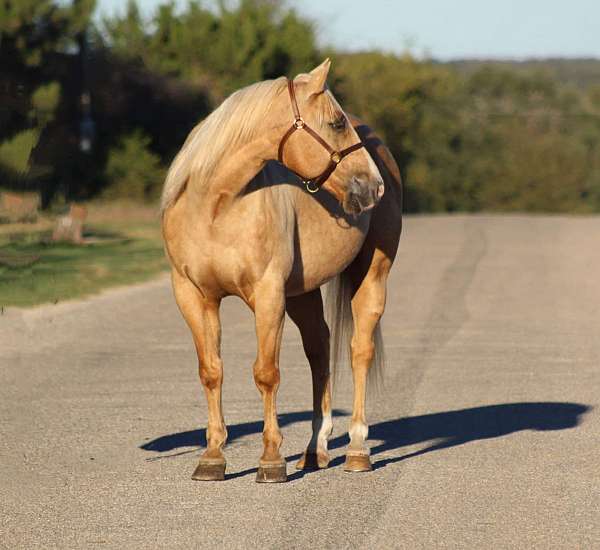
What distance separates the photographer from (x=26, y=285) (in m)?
16.9

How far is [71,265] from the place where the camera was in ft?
68.0

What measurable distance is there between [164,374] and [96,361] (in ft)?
2.92

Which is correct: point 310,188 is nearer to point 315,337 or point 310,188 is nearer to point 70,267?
point 315,337

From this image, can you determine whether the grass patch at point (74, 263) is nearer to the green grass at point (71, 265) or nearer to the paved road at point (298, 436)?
the green grass at point (71, 265)

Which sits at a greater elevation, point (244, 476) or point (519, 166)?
point (244, 476)

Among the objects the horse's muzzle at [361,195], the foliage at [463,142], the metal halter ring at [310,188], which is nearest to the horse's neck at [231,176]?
the metal halter ring at [310,188]

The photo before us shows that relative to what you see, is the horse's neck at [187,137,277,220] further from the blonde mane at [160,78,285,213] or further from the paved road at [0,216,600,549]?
the paved road at [0,216,600,549]

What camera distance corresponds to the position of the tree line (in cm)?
3144

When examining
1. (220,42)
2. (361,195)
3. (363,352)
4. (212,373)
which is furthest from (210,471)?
(220,42)

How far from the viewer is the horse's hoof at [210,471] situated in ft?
22.9

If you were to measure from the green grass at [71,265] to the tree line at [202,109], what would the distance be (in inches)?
25.4

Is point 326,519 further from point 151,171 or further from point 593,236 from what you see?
point 151,171

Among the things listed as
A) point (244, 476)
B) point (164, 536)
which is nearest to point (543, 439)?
point (244, 476)

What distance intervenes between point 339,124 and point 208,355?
4.33ft
